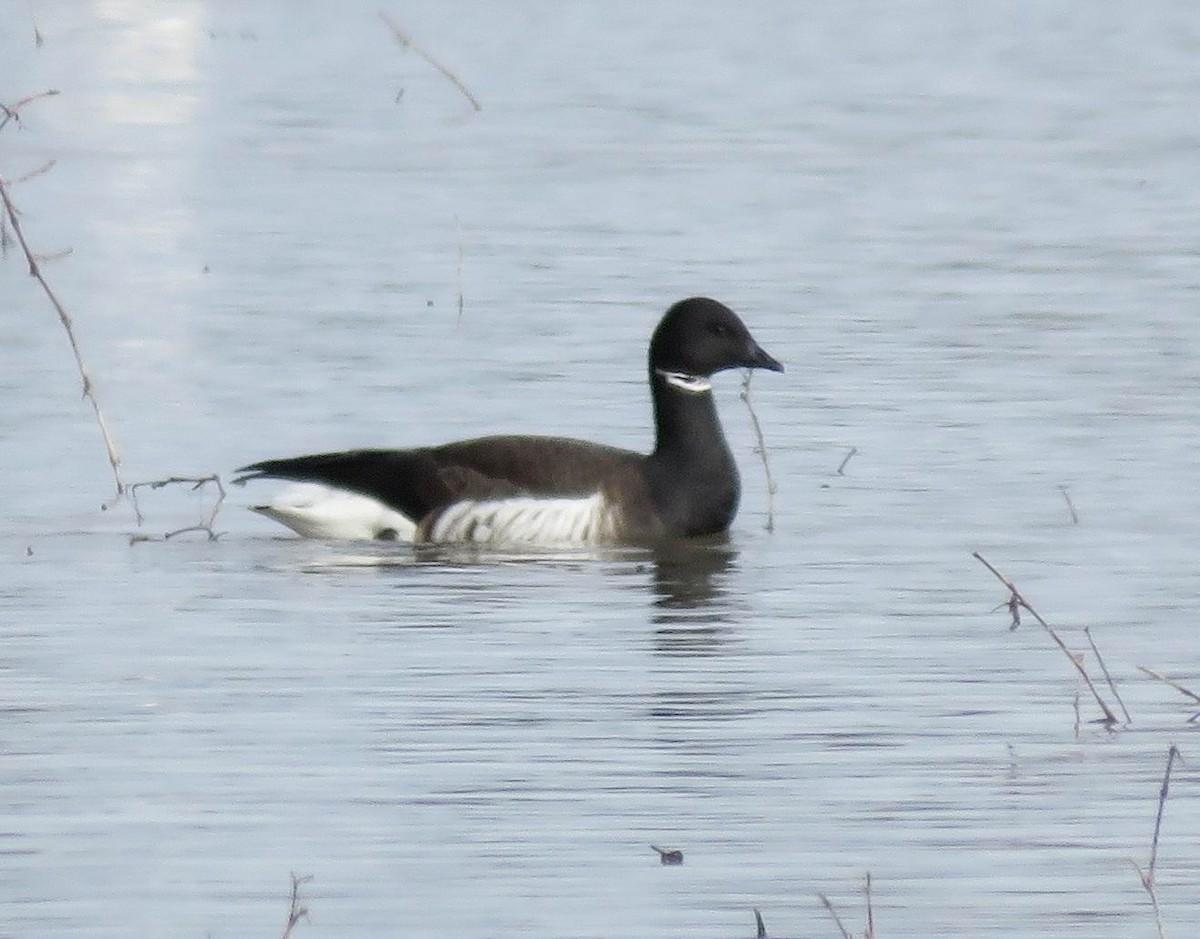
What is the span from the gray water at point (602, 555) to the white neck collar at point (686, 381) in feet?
1.75

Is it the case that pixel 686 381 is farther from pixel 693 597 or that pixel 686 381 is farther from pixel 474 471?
pixel 693 597

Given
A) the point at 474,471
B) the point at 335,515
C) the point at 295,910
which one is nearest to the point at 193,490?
the point at 335,515

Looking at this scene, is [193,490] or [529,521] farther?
[529,521]

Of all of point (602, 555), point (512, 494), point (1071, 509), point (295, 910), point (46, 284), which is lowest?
point (602, 555)

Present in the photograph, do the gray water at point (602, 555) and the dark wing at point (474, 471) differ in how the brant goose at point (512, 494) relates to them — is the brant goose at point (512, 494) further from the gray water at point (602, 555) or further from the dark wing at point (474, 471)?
the gray water at point (602, 555)

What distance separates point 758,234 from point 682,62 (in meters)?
12.1

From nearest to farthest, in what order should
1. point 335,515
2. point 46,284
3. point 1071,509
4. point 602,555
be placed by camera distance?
point 46,284 → point 1071,509 → point 602,555 → point 335,515

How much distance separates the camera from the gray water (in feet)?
25.6

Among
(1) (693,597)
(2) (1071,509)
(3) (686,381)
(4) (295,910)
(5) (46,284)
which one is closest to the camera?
(4) (295,910)

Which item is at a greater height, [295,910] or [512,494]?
[295,910]

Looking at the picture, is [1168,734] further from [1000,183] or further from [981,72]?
[981,72]

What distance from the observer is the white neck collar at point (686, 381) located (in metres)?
13.9

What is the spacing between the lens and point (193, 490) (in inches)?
502

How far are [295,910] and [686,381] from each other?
735 centimetres
